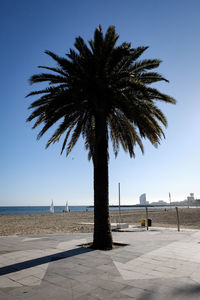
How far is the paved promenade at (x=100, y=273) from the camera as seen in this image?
4.32m

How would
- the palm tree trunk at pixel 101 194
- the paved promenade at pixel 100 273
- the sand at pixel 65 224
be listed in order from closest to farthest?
the paved promenade at pixel 100 273, the palm tree trunk at pixel 101 194, the sand at pixel 65 224

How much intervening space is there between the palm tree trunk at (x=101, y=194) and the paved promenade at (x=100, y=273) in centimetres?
66

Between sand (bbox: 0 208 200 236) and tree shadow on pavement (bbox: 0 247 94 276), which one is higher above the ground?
tree shadow on pavement (bbox: 0 247 94 276)

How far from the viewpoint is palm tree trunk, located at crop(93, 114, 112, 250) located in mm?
8867

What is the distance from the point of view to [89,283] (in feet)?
16.0

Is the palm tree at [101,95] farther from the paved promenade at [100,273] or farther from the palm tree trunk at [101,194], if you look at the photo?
the paved promenade at [100,273]

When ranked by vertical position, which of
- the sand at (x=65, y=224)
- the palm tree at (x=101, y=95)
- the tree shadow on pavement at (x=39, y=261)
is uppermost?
the palm tree at (x=101, y=95)

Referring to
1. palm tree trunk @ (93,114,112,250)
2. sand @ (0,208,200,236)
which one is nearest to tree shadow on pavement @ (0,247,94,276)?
palm tree trunk @ (93,114,112,250)

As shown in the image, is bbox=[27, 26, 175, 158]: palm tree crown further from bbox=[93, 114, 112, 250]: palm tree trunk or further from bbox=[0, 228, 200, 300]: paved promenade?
bbox=[0, 228, 200, 300]: paved promenade

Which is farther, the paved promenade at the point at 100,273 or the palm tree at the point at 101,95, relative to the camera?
the palm tree at the point at 101,95

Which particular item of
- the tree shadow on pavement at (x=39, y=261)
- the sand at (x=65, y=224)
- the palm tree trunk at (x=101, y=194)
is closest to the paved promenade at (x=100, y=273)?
the tree shadow on pavement at (x=39, y=261)

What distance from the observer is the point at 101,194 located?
9.02 metres

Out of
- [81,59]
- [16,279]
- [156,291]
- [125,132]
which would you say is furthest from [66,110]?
[156,291]

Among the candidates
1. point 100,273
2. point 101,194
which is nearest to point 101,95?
point 101,194
